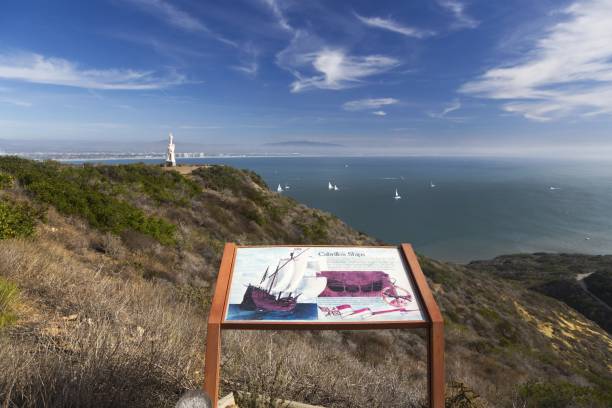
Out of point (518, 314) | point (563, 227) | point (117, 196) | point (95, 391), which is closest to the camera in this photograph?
point (95, 391)

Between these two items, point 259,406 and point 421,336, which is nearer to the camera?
point 259,406

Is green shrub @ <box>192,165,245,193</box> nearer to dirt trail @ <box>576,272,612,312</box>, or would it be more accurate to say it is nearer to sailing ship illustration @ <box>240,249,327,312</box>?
sailing ship illustration @ <box>240,249,327,312</box>

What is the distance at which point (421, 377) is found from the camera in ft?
18.0

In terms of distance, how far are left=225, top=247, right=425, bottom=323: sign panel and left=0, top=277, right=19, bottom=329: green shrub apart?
2.37 m

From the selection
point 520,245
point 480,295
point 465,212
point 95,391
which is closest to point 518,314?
point 480,295

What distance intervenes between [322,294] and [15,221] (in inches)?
240

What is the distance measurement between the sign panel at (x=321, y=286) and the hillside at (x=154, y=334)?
31.5 inches

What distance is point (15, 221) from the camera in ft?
19.1

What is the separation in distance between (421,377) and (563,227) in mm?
91473

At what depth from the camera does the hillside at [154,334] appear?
2.64 meters

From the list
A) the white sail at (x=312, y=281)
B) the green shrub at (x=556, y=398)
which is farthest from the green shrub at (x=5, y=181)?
the green shrub at (x=556, y=398)

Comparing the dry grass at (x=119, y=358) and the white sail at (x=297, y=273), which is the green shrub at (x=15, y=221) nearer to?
the dry grass at (x=119, y=358)

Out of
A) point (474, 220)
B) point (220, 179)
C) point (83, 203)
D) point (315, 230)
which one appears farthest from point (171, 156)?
point (474, 220)

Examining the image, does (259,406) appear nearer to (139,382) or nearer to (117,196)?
(139,382)
